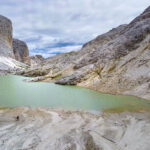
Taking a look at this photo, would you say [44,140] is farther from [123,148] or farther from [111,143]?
[123,148]

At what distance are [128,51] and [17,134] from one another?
94.5 ft

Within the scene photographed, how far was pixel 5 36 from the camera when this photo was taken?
83.4 meters

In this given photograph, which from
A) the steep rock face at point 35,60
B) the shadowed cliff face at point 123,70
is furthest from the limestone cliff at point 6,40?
the shadowed cliff face at point 123,70

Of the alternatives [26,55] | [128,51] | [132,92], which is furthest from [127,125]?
[26,55]

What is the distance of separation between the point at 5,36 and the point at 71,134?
97.9m

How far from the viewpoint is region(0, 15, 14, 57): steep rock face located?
76219mm

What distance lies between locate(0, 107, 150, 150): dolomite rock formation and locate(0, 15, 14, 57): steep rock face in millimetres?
79582

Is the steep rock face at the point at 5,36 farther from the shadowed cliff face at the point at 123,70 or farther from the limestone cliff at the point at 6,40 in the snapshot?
the shadowed cliff face at the point at 123,70

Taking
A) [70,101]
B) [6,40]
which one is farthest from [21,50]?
[70,101]

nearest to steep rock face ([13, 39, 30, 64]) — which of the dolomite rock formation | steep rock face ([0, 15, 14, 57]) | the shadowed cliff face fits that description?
steep rock face ([0, 15, 14, 57])

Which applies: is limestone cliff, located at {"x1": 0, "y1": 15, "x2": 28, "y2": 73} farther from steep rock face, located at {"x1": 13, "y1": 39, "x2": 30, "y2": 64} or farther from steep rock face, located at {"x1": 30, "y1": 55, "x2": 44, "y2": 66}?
steep rock face, located at {"x1": 30, "y1": 55, "x2": 44, "y2": 66}

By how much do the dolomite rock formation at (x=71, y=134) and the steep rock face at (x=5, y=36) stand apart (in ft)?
261

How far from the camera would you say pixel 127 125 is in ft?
25.0

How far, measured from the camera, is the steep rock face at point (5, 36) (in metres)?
76.2
